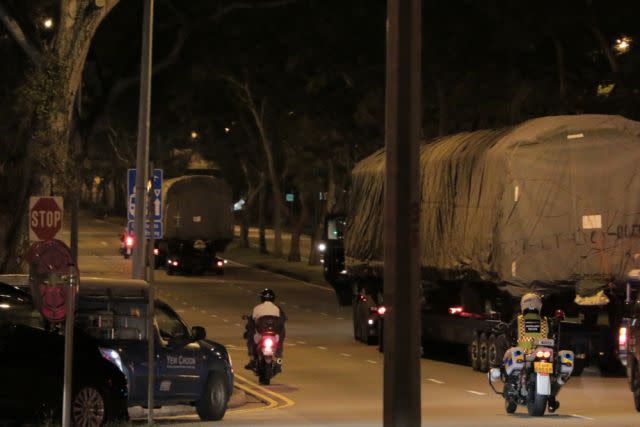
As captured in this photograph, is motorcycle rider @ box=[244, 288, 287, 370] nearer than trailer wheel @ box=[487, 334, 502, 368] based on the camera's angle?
Yes

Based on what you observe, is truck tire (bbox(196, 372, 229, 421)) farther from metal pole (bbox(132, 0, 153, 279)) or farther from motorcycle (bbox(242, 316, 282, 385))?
metal pole (bbox(132, 0, 153, 279))

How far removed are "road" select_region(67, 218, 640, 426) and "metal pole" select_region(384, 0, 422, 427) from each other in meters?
7.19

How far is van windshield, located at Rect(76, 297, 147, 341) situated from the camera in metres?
17.4

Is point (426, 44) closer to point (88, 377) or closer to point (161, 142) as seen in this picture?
point (88, 377)

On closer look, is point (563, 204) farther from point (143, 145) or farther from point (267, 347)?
point (143, 145)

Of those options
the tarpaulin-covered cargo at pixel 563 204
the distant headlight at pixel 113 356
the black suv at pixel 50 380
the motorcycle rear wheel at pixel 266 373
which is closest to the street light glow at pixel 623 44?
the tarpaulin-covered cargo at pixel 563 204

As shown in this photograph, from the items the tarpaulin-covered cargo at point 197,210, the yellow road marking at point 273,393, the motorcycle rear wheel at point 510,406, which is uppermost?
the tarpaulin-covered cargo at point 197,210

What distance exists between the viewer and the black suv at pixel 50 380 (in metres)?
14.6

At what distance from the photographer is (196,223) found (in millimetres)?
57875

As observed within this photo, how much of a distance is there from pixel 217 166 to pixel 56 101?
54.6 m

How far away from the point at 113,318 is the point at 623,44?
948 inches

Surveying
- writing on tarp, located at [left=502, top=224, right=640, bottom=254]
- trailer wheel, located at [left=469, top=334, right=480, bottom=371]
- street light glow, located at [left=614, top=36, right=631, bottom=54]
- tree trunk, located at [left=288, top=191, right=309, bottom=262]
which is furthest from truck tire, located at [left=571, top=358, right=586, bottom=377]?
tree trunk, located at [left=288, top=191, right=309, bottom=262]

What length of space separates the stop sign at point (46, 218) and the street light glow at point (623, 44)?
2228 centimetres

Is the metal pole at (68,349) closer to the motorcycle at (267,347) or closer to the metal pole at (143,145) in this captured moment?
the motorcycle at (267,347)
